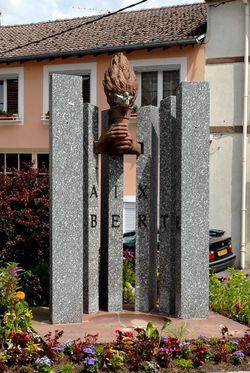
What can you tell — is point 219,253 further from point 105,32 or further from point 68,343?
point 105,32

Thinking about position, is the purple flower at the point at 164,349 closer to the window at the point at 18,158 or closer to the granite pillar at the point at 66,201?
the granite pillar at the point at 66,201

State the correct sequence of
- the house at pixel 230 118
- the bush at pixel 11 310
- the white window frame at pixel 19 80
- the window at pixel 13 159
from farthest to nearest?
the window at pixel 13 159 < the white window frame at pixel 19 80 < the house at pixel 230 118 < the bush at pixel 11 310

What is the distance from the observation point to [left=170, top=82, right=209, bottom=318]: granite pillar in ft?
22.8

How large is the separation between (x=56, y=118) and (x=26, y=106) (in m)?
11.1

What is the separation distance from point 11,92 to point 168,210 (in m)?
11.8

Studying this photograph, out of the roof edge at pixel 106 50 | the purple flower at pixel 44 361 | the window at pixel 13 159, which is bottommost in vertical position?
the purple flower at pixel 44 361

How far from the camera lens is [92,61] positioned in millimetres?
16359

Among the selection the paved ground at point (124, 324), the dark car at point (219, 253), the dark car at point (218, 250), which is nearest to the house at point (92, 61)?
the dark car at point (218, 250)

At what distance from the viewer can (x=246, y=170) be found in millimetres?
14859

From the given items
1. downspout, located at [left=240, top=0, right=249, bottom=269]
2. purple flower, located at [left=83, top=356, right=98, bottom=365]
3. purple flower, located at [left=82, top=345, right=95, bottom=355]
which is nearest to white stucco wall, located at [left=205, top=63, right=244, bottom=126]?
downspout, located at [left=240, top=0, right=249, bottom=269]

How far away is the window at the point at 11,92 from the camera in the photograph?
57.2 ft

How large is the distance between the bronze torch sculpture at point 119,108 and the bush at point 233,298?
230cm

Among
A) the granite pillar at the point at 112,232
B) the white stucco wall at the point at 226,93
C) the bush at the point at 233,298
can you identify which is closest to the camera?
the bush at the point at 233,298

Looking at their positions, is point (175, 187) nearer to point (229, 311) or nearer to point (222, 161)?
point (229, 311)
